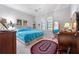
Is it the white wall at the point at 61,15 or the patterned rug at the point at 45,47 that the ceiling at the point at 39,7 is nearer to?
the white wall at the point at 61,15

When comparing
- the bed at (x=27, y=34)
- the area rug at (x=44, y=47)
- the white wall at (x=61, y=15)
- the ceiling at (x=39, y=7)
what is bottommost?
the area rug at (x=44, y=47)

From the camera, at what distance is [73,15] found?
166cm

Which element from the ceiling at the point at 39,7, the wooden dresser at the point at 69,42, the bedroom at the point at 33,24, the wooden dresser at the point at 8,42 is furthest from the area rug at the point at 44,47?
the ceiling at the point at 39,7

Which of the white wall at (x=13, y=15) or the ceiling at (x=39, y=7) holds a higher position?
the ceiling at (x=39, y=7)

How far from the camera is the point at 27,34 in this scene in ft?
5.68

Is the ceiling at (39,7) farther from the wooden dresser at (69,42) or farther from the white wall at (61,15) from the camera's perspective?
the wooden dresser at (69,42)

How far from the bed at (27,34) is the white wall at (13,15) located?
134mm

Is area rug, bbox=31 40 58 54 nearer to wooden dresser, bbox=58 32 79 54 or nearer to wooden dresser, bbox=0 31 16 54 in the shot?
wooden dresser, bbox=58 32 79 54

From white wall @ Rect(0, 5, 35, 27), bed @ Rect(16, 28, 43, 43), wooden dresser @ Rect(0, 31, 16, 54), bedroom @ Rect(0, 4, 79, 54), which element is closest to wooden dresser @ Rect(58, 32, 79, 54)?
bedroom @ Rect(0, 4, 79, 54)

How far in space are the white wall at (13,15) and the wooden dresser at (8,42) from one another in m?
0.24

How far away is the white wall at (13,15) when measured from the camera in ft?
5.51

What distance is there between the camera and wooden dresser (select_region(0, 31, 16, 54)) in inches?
67.7
